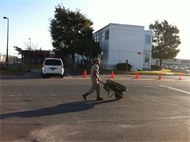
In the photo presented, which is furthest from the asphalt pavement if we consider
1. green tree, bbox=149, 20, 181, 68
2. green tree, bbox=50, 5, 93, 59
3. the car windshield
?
green tree, bbox=149, 20, 181, 68

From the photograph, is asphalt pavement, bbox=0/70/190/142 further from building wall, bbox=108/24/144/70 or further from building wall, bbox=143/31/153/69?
building wall, bbox=143/31/153/69

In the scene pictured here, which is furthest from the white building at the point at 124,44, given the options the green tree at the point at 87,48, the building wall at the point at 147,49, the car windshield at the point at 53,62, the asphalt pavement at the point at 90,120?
the asphalt pavement at the point at 90,120

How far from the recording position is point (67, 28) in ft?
112

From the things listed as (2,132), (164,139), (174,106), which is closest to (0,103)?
(2,132)

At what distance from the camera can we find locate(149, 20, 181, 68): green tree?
44.4 meters

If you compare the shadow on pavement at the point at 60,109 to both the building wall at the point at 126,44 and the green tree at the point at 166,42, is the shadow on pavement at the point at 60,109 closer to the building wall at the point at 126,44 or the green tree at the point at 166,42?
the building wall at the point at 126,44

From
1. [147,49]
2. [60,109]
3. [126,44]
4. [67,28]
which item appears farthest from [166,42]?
[60,109]

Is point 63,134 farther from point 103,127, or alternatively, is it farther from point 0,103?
point 0,103

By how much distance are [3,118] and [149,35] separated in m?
32.8

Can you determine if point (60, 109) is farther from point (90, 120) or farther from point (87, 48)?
point (87, 48)

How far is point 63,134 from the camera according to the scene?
452cm

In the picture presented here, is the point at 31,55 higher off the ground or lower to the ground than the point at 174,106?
higher

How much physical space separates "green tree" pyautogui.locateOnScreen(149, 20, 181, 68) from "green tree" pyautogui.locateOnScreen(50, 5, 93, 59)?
18161 mm

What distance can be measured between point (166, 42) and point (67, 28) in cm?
2405
